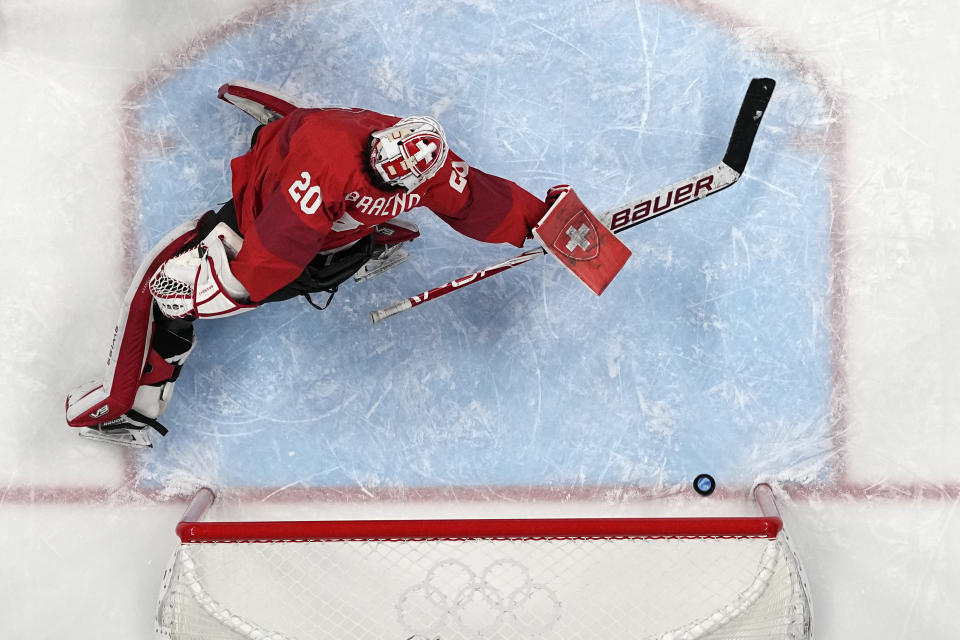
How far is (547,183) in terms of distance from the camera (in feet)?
9.94

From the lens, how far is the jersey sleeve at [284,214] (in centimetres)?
226

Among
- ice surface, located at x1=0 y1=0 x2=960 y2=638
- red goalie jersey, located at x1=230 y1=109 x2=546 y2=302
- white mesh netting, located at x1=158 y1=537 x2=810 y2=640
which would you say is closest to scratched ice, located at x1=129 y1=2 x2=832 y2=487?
ice surface, located at x1=0 y1=0 x2=960 y2=638

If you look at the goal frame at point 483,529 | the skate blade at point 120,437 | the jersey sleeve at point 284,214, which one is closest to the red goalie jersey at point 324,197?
the jersey sleeve at point 284,214

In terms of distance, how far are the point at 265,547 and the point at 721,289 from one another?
1.90m

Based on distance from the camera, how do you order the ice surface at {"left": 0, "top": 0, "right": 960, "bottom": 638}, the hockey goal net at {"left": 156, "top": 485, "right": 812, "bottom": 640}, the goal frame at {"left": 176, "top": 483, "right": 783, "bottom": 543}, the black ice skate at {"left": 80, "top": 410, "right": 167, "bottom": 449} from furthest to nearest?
the ice surface at {"left": 0, "top": 0, "right": 960, "bottom": 638}, the black ice skate at {"left": 80, "top": 410, "right": 167, "bottom": 449}, the hockey goal net at {"left": 156, "top": 485, "right": 812, "bottom": 640}, the goal frame at {"left": 176, "top": 483, "right": 783, "bottom": 543}

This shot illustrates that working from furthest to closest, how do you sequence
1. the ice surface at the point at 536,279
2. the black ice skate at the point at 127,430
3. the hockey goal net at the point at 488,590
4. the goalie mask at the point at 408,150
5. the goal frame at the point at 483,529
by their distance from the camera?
the ice surface at the point at 536,279 < the black ice skate at the point at 127,430 < the hockey goal net at the point at 488,590 < the goal frame at the point at 483,529 < the goalie mask at the point at 408,150

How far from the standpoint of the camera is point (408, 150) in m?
2.19

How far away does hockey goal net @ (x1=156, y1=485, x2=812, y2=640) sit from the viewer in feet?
8.85

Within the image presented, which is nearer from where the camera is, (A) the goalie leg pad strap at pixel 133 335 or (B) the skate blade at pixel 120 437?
(A) the goalie leg pad strap at pixel 133 335

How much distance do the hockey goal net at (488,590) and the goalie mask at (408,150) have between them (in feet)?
4.02

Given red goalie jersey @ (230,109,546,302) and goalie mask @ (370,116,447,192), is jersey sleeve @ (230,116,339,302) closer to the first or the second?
red goalie jersey @ (230,109,546,302)

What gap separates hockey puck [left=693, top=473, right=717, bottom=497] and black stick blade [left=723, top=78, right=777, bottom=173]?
1.15 meters

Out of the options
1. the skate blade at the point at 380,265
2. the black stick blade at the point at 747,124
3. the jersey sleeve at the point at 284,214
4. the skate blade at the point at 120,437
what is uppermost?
the black stick blade at the point at 747,124

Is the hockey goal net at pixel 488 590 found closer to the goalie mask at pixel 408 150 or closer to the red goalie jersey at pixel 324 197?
the red goalie jersey at pixel 324 197
